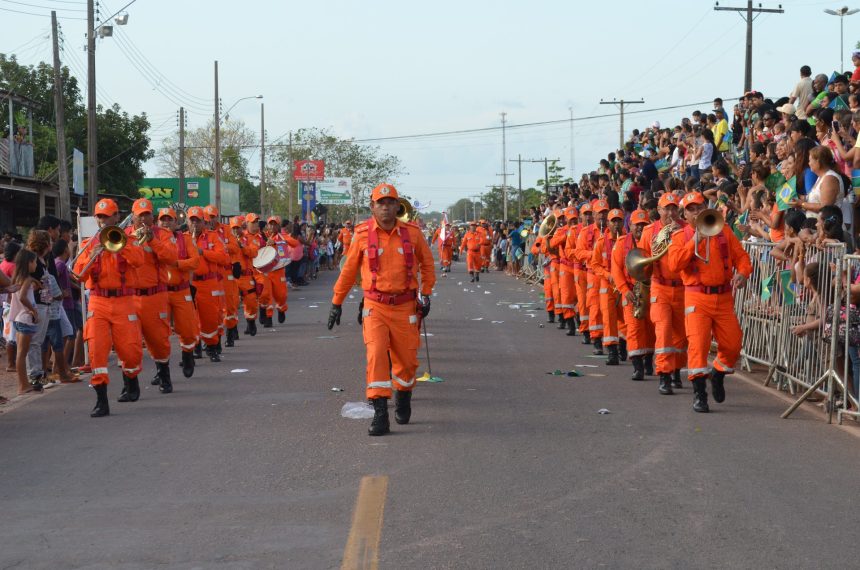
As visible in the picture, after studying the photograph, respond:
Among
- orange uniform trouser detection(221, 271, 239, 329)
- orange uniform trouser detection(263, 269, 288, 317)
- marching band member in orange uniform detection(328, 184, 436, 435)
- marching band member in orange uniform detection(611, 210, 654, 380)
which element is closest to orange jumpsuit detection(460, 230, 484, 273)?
orange uniform trouser detection(263, 269, 288, 317)

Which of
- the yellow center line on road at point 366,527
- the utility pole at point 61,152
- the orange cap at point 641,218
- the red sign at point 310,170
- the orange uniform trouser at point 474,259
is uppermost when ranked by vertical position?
the red sign at point 310,170

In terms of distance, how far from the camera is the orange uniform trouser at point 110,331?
1034cm

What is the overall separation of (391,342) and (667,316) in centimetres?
321

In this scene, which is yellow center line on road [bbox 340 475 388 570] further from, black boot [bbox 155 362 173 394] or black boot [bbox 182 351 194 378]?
black boot [bbox 182 351 194 378]

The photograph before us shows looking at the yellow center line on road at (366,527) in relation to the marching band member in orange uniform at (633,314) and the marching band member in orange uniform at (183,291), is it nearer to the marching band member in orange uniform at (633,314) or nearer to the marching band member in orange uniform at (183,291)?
the marching band member in orange uniform at (633,314)

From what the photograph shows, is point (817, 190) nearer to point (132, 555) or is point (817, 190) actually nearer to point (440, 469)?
point (440, 469)

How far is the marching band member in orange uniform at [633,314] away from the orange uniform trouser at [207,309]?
5399mm

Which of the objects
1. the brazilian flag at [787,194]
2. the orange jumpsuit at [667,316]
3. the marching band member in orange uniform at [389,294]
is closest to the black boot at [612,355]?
the orange jumpsuit at [667,316]

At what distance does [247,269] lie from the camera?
18.1 metres

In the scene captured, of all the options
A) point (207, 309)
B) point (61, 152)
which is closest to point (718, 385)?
point (207, 309)

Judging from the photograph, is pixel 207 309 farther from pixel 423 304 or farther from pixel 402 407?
pixel 402 407

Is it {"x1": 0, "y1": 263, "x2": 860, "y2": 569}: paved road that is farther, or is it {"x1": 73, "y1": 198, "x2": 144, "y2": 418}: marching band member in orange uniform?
{"x1": 73, "y1": 198, "x2": 144, "y2": 418}: marching band member in orange uniform

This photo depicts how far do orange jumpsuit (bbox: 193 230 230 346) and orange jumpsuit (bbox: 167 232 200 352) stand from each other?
1.32 m

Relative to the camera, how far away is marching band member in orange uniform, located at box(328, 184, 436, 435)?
934cm
